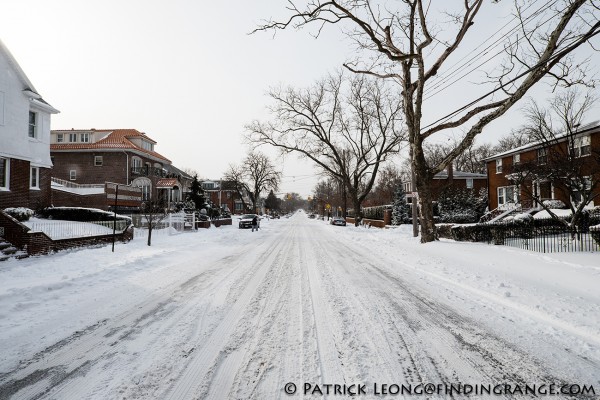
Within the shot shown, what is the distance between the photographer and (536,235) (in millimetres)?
12680

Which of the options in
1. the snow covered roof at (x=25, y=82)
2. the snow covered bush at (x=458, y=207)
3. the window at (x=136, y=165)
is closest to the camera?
the snow covered roof at (x=25, y=82)

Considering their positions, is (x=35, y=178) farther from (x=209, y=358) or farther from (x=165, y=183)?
(x=209, y=358)

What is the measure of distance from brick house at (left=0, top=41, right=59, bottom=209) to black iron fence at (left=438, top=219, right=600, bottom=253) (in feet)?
80.9

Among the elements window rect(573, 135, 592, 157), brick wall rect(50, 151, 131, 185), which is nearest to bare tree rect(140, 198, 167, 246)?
brick wall rect(50, 151, 131, 185)

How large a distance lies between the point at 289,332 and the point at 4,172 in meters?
21.2

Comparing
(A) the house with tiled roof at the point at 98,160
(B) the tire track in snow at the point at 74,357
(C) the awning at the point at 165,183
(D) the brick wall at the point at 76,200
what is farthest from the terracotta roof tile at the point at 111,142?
(B) the tire track in snow at the point at 74,357

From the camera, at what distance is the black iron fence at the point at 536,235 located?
11.4 m

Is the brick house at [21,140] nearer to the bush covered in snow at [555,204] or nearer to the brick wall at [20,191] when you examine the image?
the brick wall at [20,191]

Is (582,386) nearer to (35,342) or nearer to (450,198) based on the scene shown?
(35,342)

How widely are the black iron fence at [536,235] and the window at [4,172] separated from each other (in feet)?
81.2

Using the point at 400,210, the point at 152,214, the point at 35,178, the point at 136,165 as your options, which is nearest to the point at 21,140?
the point at 35,178

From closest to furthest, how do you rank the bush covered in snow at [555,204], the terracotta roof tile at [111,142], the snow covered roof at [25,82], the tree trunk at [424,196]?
the tree trunk at [424,196] → the snow covered roof at [25,82] → the bush covered in snow at [555,204] → the terracotta roof tile at [111,142]

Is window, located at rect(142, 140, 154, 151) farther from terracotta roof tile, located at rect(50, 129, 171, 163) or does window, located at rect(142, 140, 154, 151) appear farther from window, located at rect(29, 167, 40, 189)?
window, located at rect(29, 167, 40, 189)

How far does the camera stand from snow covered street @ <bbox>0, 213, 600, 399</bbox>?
9.64ft
